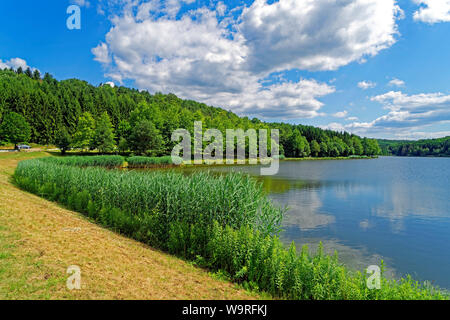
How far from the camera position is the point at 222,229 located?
292 inches

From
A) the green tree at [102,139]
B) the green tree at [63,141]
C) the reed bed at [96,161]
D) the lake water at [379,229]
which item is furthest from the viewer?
the green tree at [102,139]

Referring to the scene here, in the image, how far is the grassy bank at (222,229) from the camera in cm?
543

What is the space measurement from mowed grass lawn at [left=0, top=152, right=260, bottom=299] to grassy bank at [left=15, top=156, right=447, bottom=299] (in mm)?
592

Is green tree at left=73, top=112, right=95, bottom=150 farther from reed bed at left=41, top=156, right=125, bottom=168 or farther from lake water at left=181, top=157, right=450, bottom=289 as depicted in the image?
lake water at left=181, top=157, right=450, bottom=289

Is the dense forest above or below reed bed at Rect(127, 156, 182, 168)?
above

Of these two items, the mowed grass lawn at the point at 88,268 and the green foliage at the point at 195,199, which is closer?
the mowed grass lawn at the point at 88,268

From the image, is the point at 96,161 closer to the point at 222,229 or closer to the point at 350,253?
the point at 222,229

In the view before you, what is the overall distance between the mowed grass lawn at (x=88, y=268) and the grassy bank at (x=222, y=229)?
0.59 metres

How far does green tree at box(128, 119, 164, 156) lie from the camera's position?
54.3m

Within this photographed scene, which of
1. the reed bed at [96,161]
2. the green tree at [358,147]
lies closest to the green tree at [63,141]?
the reed bed at [96,161]

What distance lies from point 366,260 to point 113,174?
438 inches

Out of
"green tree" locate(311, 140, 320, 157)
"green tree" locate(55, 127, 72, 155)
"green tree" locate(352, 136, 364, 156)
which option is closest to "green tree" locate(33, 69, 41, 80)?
"green tree" locate(55, 127, 72, 155)

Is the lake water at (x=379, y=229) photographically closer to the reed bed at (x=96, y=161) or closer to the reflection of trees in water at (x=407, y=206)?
the reflection of trees in water at (x=407, y=206)

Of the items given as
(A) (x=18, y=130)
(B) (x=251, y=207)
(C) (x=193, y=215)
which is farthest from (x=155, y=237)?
(A) (x=18, y=130)
